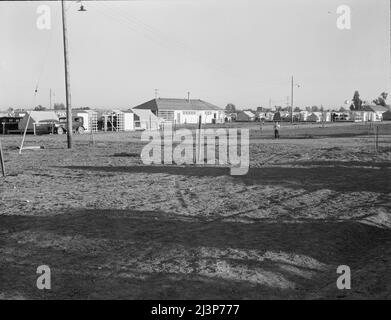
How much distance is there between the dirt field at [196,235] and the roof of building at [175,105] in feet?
230

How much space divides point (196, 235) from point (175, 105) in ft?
259

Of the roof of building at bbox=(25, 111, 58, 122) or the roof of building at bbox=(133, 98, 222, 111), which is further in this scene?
the roof of building at bbox=(133, 98, 222, 111)

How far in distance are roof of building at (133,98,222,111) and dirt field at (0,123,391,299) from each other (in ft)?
230

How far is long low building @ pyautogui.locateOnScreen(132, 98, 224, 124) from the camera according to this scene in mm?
82500

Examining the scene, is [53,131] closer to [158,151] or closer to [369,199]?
[158,151]

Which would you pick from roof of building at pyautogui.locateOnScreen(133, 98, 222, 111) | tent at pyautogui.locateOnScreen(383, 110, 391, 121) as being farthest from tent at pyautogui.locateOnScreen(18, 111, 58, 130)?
tent at pyautogui.locateOnScreen(383, 110, 391, 121)

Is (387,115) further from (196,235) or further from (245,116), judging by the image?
(196,235)

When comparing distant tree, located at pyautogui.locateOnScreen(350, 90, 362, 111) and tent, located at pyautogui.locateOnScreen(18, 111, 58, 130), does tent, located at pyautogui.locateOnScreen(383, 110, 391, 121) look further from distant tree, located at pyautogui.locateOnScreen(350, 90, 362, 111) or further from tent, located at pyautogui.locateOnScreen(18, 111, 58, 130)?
tent, located at pyautogui.locateOnScreen(18, 111, 58, 130)

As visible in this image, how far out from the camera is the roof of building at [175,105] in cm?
8369

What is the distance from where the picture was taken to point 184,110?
8431 centimetres

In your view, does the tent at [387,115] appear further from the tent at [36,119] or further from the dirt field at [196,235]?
the dirt field at [196,235]

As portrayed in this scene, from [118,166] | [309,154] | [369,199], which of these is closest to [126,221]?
[369,199]
